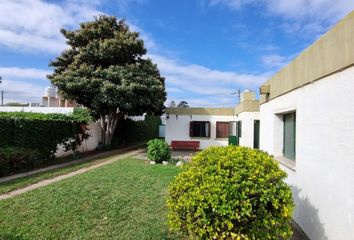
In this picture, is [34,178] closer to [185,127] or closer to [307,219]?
[307,219]

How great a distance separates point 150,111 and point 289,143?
14.5 m

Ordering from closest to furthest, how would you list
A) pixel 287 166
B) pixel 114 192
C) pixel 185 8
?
pixel 287 166 < pixel 114 192 < pixel 185 8

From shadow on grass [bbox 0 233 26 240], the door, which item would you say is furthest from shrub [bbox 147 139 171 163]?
shadow on grass [bbox 0 233 26 240]

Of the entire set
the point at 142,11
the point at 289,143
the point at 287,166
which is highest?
the point at 142,11

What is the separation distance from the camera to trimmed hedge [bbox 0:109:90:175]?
40.0ft

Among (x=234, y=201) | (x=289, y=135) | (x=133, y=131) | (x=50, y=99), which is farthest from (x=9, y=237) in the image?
(x=50, y=99)

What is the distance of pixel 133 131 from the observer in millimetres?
28469

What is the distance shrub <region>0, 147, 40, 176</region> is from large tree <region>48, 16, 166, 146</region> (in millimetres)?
5403

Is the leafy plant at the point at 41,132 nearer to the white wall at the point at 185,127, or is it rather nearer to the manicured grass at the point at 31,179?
the manicured grass at the point at 31,179

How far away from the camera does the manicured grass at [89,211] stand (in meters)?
5.43

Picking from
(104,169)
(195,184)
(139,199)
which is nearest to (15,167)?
(104,169)

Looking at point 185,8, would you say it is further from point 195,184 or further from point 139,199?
point 195,184

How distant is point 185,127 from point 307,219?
693 inches

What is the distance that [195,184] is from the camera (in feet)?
14.1
